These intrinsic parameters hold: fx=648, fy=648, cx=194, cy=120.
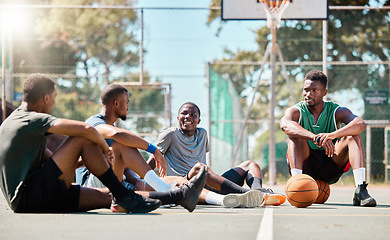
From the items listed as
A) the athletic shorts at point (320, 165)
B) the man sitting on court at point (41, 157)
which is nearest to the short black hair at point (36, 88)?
the man sitting on court at point (41, 157)

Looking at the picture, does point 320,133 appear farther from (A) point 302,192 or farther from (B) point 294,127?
(A) point 302,192

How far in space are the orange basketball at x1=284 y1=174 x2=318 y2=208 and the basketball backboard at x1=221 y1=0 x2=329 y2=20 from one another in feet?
22.6

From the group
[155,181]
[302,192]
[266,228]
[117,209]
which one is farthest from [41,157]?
[302,192]

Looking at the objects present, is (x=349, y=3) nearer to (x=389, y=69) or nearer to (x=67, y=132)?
(x=389, y=69)

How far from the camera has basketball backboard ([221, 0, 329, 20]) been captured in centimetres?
1245

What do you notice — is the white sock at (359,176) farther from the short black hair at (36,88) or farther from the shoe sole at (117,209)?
the short black hair at (36,88)

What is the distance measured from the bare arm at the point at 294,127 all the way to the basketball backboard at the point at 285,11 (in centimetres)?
598

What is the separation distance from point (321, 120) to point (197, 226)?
10.1ft

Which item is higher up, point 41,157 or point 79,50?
point 79,50

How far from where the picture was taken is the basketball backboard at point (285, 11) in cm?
1245

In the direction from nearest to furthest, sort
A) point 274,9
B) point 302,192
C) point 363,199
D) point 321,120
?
point 302,192 < point 363,199 < point 321,120 < point 274,9

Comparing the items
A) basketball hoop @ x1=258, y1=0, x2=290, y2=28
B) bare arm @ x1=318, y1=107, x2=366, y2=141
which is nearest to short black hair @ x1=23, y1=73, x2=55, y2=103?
bare arm @ x1=318, y1=107, x2=366, y2=141

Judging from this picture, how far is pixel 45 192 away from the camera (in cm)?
471

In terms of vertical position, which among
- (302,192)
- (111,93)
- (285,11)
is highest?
(285,11)
